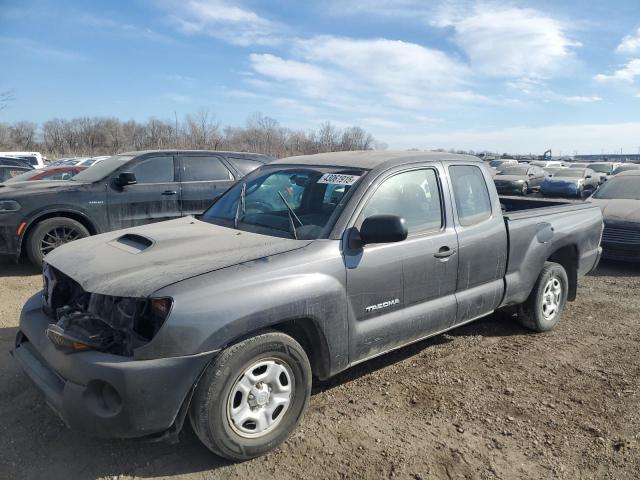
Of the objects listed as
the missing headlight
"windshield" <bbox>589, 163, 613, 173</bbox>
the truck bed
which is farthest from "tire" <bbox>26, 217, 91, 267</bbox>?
"windshield" <bbox>589, 163, 613, 173</bbox>

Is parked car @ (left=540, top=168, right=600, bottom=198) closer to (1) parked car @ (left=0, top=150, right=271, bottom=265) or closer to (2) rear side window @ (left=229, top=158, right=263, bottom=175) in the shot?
(1) parked car @ (left=0, top=150, right=271, bottom=265)

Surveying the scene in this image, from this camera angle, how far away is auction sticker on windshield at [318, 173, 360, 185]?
3545 millimetres

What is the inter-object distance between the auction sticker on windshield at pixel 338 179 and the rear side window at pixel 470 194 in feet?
3.35

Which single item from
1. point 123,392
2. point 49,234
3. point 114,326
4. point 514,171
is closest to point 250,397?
point 123,392

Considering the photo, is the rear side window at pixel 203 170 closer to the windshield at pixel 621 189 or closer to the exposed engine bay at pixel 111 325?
the exposed engine bay at pixel 111 325

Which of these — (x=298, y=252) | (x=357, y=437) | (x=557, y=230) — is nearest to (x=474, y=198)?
(x=557, y=230)

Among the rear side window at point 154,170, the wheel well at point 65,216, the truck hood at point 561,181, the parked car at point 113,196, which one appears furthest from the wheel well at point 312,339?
the truck hood at point 561,181

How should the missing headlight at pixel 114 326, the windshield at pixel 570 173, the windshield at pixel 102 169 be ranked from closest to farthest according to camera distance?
1. the missing headlight at pixel 114 326
2. the windshield at pixel 102 169
3. the windshield at pixel 570 173

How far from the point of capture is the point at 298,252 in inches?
119

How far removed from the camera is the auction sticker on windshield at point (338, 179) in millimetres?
3545

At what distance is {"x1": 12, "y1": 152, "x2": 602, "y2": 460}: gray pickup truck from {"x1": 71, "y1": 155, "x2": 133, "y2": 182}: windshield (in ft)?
12.8

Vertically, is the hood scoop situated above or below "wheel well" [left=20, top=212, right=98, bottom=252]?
above

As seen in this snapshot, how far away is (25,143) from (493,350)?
245ft

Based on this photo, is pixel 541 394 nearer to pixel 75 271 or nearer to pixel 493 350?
pixel 493 350
